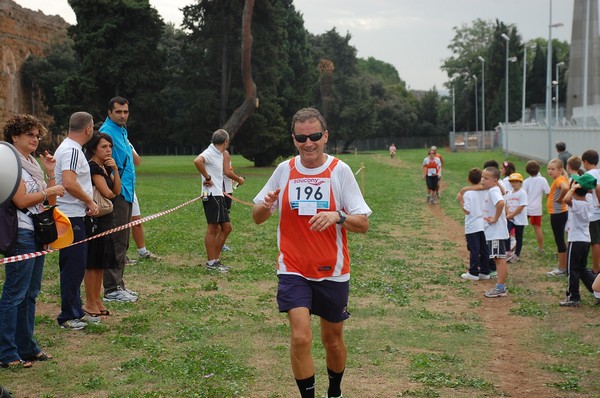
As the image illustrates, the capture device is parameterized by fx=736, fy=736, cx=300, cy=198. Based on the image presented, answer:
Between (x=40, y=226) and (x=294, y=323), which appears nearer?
(x=294, y=323)

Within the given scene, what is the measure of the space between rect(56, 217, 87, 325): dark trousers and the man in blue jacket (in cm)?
119

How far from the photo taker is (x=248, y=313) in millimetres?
8844

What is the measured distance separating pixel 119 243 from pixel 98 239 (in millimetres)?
584

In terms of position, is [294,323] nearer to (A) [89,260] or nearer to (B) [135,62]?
(A) [89,260]

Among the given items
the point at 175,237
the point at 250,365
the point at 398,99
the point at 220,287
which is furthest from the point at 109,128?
the point at 398,99

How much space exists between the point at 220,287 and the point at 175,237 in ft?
15.7

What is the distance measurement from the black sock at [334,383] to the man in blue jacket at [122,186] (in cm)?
411

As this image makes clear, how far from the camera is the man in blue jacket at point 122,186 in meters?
9.04

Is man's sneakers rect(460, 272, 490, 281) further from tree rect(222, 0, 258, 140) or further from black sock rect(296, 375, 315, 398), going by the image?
tree rect(222, 0, 258, 140)

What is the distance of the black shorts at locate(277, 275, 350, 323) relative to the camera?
5340mm

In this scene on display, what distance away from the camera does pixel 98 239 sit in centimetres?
827

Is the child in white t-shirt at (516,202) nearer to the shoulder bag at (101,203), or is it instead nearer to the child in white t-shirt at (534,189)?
the child in white t-shirt at (534,189)

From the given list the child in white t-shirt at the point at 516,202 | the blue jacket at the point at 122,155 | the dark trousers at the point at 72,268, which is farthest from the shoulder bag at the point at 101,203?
the child in white t-shirt at the point at 516,202

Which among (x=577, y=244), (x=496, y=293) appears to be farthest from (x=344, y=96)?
(x=577, y=244)
